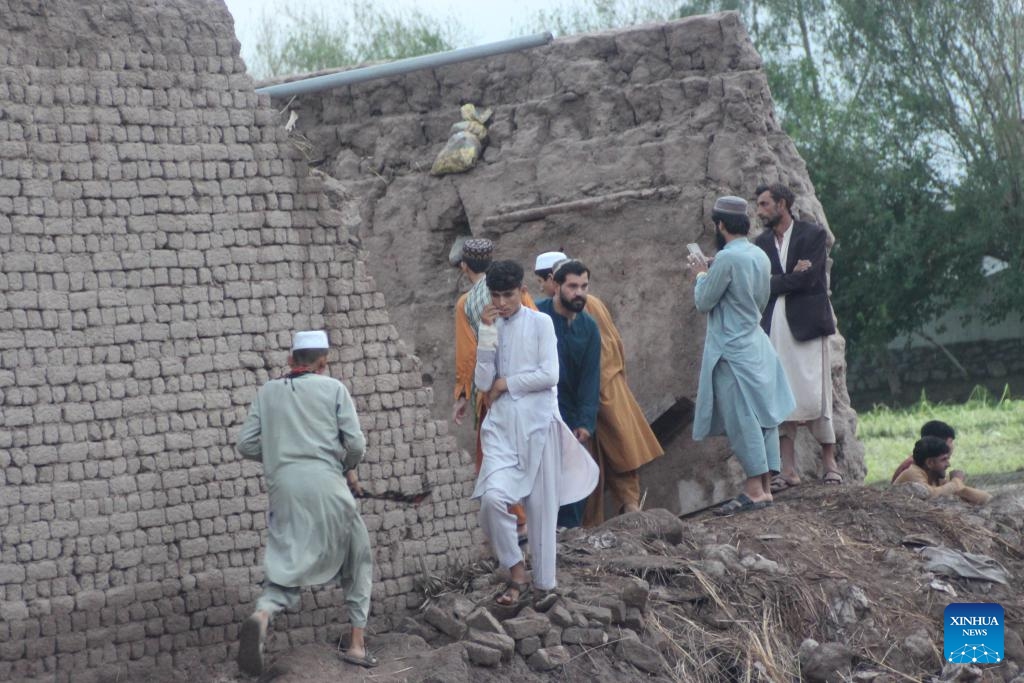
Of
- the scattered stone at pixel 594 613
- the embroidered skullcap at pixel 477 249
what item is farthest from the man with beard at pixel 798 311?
the scattered stone at pixel 594 613

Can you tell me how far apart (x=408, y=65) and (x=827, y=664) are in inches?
156

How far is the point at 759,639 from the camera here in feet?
23.4

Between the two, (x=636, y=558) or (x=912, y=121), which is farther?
(x=912, y=121)

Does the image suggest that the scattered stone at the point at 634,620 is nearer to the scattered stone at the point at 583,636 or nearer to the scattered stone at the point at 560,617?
the scattered stone at the point at 583,636

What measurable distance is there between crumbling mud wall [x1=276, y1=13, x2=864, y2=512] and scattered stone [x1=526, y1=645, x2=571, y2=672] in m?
2.57

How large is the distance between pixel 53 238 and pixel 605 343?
2957 mm

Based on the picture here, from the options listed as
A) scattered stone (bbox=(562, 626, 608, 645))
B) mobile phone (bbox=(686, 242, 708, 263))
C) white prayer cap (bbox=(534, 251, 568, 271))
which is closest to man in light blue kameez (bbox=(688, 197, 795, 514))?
mobile phone (bbox=(686, 242, 708, 263))

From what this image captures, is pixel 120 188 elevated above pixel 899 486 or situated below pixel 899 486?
above

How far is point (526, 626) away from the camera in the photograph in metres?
6.50

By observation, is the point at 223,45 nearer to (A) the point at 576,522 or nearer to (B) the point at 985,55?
(A) the point at 576,522

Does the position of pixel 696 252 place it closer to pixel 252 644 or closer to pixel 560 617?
pixel 560 617

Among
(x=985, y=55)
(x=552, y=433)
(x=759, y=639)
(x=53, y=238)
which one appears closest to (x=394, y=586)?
(x=552, y=433)

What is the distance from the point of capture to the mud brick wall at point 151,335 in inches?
246

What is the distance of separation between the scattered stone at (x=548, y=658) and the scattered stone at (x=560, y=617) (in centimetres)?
11
